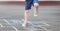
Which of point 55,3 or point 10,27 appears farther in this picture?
point 55,3

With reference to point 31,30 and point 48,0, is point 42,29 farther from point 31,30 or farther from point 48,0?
point 48,0

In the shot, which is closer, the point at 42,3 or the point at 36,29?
the point at 36,29

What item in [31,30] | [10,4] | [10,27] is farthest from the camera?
[10,4]

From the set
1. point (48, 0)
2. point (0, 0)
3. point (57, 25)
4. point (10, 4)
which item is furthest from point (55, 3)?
point (57, 25)

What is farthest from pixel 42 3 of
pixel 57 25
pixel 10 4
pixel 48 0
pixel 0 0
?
pixel 57 25

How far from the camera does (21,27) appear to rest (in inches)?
153

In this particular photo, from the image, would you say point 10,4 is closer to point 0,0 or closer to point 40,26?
point 0,0

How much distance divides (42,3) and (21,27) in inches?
171

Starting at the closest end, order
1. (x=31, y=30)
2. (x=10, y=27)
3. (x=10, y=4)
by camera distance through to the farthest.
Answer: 1. (x=31, y=30)
2. (x=10, y=27)
3. (x=10, y=4)

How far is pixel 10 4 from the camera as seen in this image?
7863 millimetres

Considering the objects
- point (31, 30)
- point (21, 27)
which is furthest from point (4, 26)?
point (31, 30)

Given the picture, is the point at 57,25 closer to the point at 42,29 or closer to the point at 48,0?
the point at 42,29

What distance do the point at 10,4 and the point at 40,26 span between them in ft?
13.4

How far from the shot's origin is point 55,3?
810 cm
